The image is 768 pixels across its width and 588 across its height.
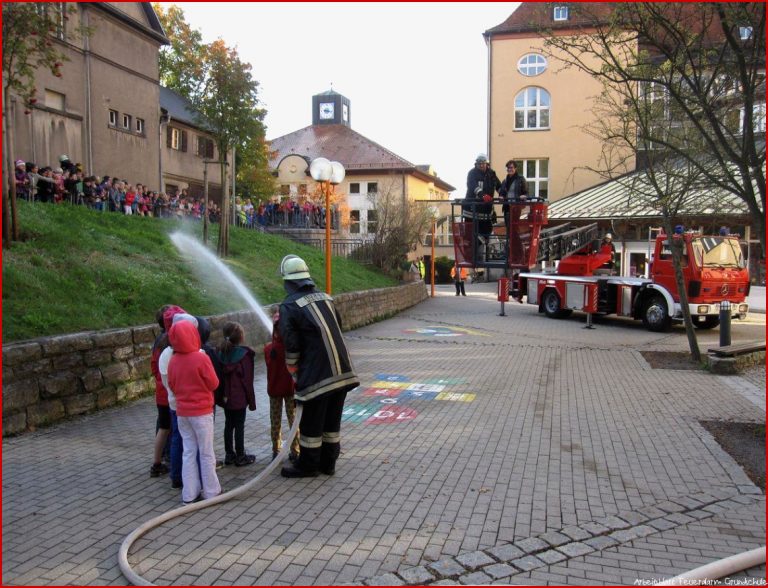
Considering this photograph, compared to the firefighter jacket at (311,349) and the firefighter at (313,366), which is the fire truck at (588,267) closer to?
the firefighter at (313,366)

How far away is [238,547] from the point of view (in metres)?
4.50

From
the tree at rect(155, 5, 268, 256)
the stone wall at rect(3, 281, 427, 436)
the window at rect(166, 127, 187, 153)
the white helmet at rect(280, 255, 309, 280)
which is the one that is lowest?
the stone wall at rect(3, 281, 427, 436)

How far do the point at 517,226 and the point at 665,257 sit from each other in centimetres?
812

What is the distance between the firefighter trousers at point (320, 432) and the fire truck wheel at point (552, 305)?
57.3 ft

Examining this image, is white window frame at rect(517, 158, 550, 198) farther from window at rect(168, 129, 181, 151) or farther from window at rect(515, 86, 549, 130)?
window at rect(168, 129, 181, 151)

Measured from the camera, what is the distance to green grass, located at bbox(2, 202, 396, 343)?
853cm

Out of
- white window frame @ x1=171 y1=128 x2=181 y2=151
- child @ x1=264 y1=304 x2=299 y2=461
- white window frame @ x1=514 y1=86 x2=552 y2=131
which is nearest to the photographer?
child @ x1=264 y1=304 x2=299 y2=461

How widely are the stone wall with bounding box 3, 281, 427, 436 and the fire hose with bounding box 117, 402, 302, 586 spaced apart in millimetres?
2921

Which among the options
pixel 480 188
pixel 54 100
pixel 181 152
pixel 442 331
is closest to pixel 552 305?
pixel 442 331

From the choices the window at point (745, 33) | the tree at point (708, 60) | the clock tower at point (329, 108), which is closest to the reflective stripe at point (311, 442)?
the tree at point (708, 60)

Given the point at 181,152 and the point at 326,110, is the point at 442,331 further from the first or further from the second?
the point at 326,110

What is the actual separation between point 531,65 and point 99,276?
111 ft

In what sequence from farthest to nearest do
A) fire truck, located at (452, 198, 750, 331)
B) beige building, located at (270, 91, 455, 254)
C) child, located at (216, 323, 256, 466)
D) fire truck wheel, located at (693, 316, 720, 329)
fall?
beige building, located at (270, 91, 455, 254) → fire truck wheel, located at (693, 316, 720, 329) → fire truck, located at (452, 198, 750, 331) → child, located at (216, 323, 256, 466)

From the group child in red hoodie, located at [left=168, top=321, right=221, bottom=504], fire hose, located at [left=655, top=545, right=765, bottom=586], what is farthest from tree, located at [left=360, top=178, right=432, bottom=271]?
fire hose, located at [left=655, top=545, right=765, bottom=586]
